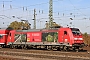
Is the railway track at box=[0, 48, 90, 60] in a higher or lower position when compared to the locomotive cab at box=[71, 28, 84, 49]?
lower

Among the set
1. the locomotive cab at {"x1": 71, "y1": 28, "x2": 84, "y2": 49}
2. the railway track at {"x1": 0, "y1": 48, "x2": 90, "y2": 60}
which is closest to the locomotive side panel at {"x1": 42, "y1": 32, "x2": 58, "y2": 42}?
the locomotive cab at {"x1": 71, "y1": 28, "x2": 84, "y2": 49}

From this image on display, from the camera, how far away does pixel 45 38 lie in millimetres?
36188

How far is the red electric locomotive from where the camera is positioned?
32.2 meters

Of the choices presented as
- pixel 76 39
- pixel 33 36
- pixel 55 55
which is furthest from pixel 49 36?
pixel 55 55

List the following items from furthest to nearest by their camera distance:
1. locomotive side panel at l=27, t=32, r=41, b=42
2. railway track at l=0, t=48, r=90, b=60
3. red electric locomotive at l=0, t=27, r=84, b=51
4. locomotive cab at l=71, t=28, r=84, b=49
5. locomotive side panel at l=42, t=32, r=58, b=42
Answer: locomotive side panel at l=27, t=32, r=41, b=42, locomotive side panel at l=42, t=32, r=58, b=42, red electric locomotive at l=0, t=27, r=84, b=51, locomotive cab at l=71, t=28, r=84, b=49, railway track at l=0, t=48, r=90, b=60

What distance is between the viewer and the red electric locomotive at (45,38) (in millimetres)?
32188

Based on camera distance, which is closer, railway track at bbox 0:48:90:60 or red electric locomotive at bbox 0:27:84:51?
railway track at bbox 0:48:90:60

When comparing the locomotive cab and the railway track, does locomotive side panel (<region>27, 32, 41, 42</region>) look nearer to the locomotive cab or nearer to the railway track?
the locomotive cab

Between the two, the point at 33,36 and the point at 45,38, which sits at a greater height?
the point at 33,36

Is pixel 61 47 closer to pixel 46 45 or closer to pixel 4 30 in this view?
pixel 46 45

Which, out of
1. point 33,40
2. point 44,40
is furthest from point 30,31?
point 44,40

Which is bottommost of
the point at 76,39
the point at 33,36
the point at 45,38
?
the point at 76,39

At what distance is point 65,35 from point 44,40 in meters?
4.57

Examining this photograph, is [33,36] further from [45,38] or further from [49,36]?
[49,36]
